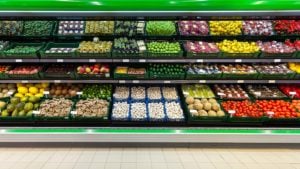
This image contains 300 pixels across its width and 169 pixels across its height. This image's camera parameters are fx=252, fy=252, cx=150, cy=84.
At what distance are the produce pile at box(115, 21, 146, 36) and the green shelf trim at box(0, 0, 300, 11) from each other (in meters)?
0.50

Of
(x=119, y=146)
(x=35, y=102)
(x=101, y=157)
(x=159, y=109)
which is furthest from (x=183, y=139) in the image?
(x=35, y=102)

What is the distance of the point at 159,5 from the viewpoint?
144 inches

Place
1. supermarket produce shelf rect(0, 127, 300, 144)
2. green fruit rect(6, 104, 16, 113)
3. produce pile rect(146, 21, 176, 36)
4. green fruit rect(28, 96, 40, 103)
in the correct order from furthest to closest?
1. produce pile rect(146, 21, 176, 36)
2. green fruit rect(28, 96, 40, 103)
3. green fruit rect(6, 104, 16, 113)
4. supermarket produce shelf rect(0, 127, 300, 144)

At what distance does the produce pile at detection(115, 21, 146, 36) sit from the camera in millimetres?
4137

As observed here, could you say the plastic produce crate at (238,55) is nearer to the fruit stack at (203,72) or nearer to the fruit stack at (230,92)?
the fruit stack at (203,72)

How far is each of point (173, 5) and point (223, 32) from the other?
1032mm

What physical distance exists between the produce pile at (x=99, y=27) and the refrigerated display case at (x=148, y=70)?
0.06 feet

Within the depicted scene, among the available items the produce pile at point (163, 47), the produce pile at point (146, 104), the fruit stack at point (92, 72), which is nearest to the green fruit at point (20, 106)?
the fruit stack at point (92, 72)

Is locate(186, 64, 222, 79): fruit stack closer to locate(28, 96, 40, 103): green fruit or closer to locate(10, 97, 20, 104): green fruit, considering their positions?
locate(28, 96, 40, 103): green fruit

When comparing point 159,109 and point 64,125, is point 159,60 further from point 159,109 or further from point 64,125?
point 64,125

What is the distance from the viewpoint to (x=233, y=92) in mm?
4254

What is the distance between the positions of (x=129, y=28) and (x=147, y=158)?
2.08 meters

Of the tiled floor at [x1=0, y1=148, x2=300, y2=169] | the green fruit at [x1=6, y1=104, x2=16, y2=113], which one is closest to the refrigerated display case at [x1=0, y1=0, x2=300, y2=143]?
the green fruit at [x1=6, y1=104, x2=16, y2=113]

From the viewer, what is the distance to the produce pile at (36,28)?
13.4 ft
